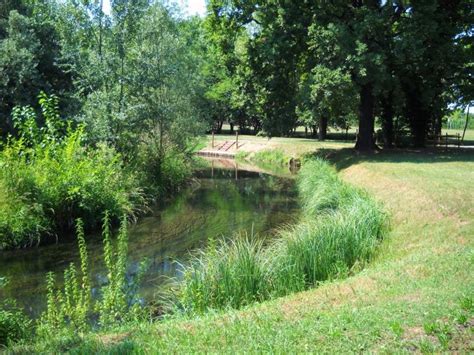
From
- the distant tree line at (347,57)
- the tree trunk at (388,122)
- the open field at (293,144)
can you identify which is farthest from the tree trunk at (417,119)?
the open field at (293,144)

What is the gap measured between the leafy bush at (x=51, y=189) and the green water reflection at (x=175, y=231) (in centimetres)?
74

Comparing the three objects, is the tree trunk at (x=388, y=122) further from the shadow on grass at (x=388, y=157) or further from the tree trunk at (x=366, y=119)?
the shadow on grass at (x=388, y=157)

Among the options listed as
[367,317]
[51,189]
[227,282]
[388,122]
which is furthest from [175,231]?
[388,122]

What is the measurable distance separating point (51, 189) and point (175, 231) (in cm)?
378

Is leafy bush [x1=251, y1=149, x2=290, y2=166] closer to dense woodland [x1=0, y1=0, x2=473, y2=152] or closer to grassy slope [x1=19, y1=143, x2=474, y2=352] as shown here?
dense woodland [x1=0, y1=0, x2=473, y2=152]

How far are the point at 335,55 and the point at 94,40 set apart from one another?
10507 mm

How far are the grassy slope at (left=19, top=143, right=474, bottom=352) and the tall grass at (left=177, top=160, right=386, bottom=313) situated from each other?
2.13 ft

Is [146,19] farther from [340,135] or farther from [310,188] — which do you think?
[340,135]

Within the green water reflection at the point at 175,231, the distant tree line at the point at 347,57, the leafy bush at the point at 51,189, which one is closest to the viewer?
the green water reflection at the point at 175,231

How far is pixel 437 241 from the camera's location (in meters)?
9.86

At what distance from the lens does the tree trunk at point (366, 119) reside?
25047mm

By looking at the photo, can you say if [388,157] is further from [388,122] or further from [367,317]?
[367,317]

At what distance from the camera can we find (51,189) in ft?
43.1

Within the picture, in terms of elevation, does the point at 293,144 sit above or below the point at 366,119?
below
